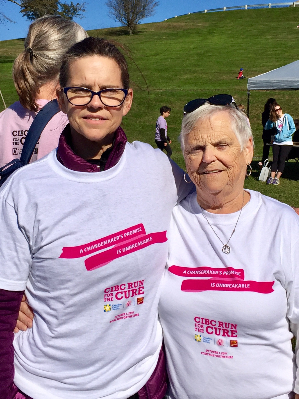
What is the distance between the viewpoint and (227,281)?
1.83 m

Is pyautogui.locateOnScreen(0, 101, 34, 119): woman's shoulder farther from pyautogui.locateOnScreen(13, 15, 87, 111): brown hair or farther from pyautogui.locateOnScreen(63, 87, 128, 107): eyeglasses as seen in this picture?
pyautogui.locateOnScreen(63, 87, 128, 107): eyeglasses

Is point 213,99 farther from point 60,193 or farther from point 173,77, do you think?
point 173,77

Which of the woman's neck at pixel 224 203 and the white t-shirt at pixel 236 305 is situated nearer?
the white t-shirt at pixel 236 305

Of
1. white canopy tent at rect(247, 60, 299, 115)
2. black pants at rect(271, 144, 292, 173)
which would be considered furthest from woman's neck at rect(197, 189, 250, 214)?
white canopy tent at rect(247, 60, 299, 115)

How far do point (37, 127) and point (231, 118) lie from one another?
92 cm

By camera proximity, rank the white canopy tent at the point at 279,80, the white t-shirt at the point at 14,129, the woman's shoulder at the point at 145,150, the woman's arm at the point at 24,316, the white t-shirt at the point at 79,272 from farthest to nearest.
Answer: the white canopy tent at the point at 279,80, the white t-shirt at the point at 14,129, the woman's shoulder at the point at 145,150, the woman's arm at the point at 24,316, the white t-shirt at the point at 79,272

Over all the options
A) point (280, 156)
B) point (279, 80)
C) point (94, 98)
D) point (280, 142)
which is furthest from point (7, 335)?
point (279, 80)

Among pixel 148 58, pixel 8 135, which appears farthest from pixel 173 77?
pixel 8 135

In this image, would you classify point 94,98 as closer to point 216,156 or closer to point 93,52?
point 93,52

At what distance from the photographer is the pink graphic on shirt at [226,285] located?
5.89 ft

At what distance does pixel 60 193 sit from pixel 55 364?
2.25 feet

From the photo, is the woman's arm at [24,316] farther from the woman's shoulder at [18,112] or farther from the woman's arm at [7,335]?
the woman's shoulder at [18,112]

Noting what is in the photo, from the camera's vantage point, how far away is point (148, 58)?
35312 mm

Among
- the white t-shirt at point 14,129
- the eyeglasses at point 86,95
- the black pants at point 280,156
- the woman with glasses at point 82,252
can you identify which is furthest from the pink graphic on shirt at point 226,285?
the black pants at point 280,156
